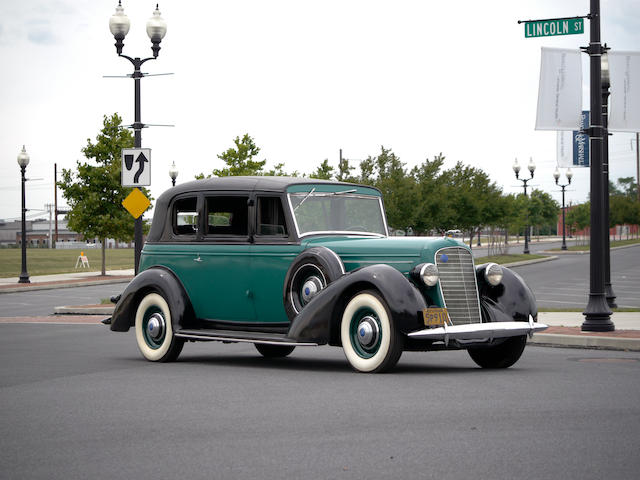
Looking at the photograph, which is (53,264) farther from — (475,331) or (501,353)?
(475,331)

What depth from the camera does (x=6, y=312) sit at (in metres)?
24.5

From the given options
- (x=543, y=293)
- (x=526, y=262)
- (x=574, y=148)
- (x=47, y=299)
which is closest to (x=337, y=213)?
(x=574, y=148)

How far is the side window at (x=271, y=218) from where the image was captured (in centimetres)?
1176

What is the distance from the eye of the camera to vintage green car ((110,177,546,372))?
1020 cm

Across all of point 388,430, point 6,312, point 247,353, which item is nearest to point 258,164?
point 6,312

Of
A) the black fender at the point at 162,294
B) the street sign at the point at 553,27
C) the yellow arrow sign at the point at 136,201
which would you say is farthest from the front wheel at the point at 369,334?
the yellow arrow sign at the point at 136,201

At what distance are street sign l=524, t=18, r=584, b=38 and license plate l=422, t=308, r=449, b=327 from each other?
24.9ft

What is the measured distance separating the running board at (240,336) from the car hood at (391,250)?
3.57ft

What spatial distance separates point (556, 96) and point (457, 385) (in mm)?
9164

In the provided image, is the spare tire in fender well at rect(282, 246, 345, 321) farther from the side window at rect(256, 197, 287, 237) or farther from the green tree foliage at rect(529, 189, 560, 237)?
the green tree foliage at rect(529, 189, 560, 237)

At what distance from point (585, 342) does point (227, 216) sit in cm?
581

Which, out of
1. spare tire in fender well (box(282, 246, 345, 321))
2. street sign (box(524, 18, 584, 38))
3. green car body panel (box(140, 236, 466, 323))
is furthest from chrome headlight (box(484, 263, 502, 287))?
street sign (box(524, 18, 584, 38))

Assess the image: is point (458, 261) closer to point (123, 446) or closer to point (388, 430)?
point (388, 430)

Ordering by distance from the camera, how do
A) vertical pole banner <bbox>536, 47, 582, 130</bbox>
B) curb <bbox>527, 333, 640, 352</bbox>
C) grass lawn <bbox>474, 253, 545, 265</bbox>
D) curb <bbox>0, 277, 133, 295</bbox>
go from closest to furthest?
curb <bbox>527, 333, 640, 352</bbox>
vertical pole banner <bbox>536, 47, 582, 130</bbox>
curb <bbox>0, 277, 133, 295</bbox>
grass lawn <bbox>474, 253, 545, 265</bbox>
